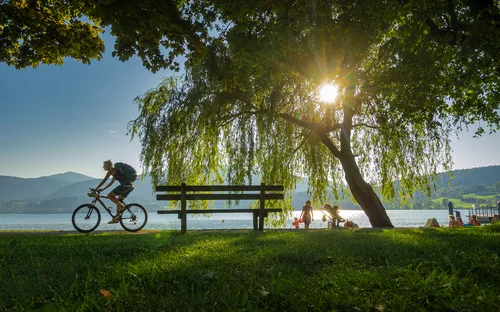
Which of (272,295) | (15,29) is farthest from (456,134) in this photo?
(15,29)

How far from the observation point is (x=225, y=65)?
1182cm

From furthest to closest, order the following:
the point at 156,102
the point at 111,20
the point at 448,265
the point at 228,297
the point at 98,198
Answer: the point at 156,102 → the point at 98,198 → the point at 111,20 → the point at 448,265 → the point at 228,297

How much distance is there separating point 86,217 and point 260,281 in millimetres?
8951

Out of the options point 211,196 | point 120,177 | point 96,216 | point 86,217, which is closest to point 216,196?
point 211,196

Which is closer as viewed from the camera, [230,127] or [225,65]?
[225,65]

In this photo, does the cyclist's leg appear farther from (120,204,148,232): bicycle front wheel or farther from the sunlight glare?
the sunlight glare

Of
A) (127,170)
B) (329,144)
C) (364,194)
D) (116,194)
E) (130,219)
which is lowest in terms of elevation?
(130,219)

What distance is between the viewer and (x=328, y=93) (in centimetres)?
1280

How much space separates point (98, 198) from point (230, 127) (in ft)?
18.5

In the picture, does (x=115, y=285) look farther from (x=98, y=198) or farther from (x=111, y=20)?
(x=98, y=198)

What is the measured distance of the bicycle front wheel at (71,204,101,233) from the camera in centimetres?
972

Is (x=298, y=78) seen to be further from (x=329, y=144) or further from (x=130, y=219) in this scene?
(x=130, y=219)

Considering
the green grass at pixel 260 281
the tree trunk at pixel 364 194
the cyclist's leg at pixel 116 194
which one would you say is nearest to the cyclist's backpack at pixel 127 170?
the cyclist's leg at pixel 116 194

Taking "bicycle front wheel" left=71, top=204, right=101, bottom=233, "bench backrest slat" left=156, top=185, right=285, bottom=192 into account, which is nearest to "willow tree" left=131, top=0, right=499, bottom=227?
"bench backrest slat" left=156, top=185, right=285, bottom=192
